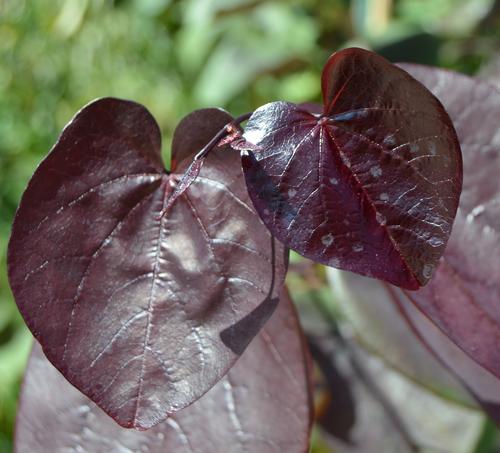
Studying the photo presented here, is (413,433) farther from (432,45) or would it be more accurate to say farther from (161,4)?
(161,4)

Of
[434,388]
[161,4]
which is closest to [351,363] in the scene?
[434,388]

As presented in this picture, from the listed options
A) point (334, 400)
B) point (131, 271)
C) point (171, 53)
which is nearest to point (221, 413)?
point (131, 271)

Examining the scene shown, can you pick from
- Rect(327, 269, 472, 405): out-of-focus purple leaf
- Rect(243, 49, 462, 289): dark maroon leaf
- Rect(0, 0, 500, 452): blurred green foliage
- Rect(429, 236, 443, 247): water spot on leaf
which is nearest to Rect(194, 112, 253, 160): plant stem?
Rect(243, 49, 462, 289): dark maroon leaf

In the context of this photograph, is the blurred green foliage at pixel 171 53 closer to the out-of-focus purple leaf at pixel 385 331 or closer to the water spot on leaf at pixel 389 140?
the out-of-focus purple leaf at pixel 385 331

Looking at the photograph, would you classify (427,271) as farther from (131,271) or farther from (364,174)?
(131,271)

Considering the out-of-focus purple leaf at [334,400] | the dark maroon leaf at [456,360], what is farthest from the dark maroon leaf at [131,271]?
the out-of-focus purple leaf at [334,400]

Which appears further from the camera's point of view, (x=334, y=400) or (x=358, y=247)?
(x=334, y=400)

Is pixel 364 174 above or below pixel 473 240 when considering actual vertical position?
above

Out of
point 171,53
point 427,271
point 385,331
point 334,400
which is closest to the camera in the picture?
point 427,271
